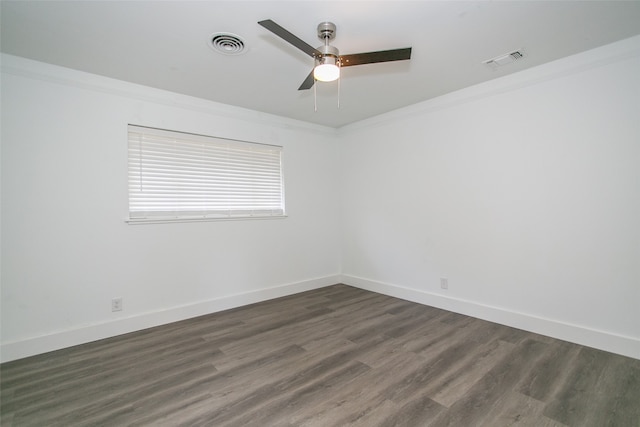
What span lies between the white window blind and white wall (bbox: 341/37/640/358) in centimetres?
166

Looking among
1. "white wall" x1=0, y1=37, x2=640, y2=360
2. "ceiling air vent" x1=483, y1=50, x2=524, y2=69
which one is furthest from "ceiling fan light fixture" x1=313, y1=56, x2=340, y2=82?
"white wall" x1=0, y1=37, x2=640, y2=360

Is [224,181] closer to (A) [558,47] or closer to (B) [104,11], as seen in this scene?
(B) [104,11]

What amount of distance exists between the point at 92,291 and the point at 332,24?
310cm

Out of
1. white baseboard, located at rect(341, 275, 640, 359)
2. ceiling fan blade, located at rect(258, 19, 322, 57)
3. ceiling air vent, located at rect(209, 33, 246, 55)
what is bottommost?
white baseboard, located at rect(341, 275, 640, 359)

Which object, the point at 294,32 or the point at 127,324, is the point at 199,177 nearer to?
the point at 127,324

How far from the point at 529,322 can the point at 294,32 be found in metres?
3.29

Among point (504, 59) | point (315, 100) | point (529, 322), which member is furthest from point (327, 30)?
point (529, 322)

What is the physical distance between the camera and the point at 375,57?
78.3 inches

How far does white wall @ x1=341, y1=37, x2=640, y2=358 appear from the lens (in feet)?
7.84

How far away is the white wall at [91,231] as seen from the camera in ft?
8.14

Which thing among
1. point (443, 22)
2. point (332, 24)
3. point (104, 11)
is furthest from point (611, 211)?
point (104, 11)

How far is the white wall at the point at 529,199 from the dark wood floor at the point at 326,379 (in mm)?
348

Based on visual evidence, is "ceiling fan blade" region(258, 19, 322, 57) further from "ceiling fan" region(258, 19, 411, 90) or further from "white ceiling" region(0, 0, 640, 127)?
"white ceiling" region(0, 0, 640, 127)

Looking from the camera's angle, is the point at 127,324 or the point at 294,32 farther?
the point at 127,324
